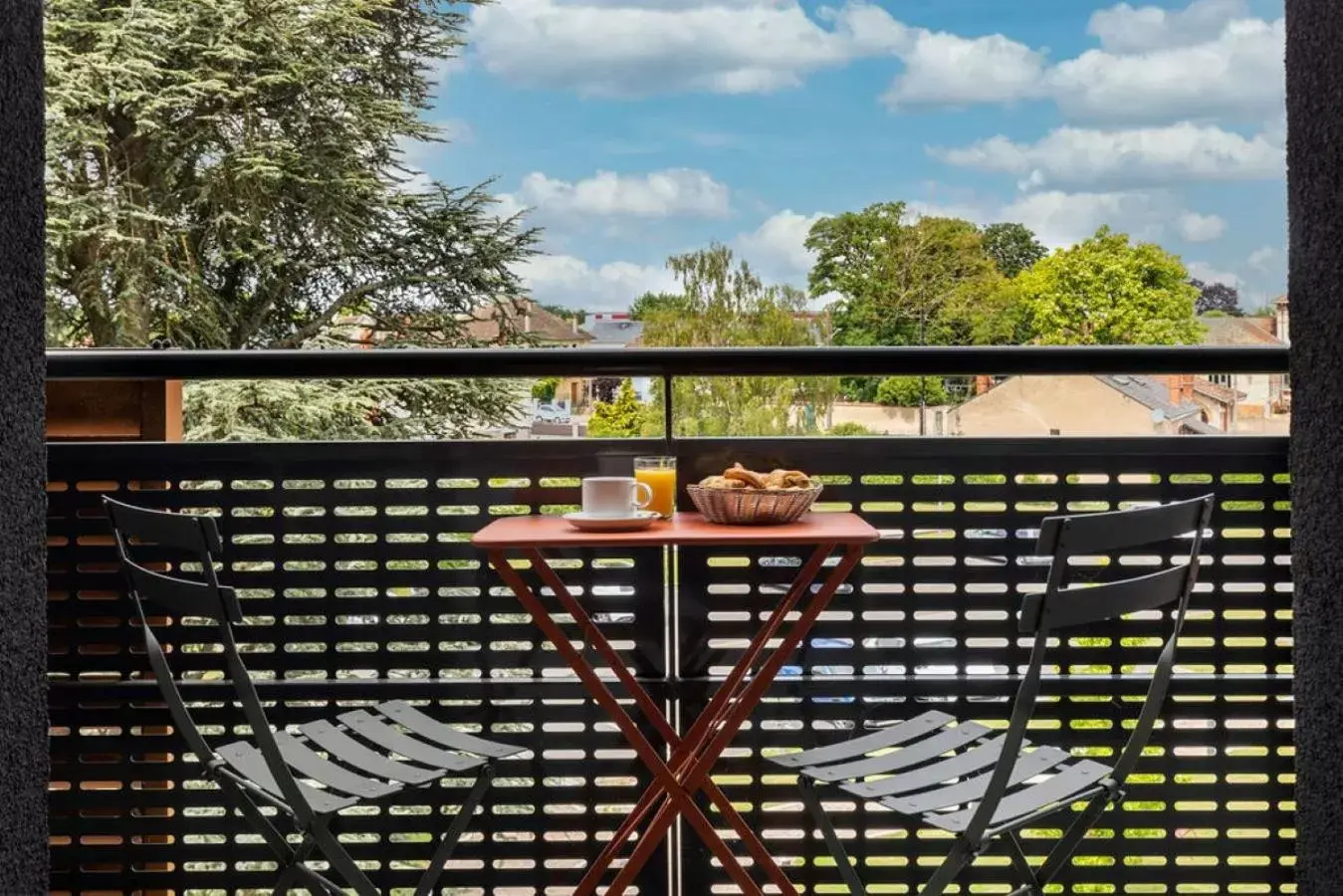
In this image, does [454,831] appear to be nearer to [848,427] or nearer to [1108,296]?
[848,427]

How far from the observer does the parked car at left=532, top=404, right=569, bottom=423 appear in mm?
20048

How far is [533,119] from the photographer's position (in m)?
33.3

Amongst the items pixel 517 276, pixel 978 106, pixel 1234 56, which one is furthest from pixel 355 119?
pixel 1234 56

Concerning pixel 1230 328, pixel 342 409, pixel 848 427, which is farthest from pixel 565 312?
pixel 1230 328

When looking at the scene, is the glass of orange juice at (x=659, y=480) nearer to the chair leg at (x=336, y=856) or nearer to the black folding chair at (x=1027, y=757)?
the black folding chair at (x=1027, y=757)

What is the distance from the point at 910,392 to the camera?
2500 cm

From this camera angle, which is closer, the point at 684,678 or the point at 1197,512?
the point at 1197,512

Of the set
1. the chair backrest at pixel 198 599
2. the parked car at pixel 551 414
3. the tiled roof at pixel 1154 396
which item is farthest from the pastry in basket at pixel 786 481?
the tiled roof at pixel 1154 396

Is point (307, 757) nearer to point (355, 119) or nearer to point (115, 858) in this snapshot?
point (115, 858)

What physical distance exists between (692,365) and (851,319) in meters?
28.4

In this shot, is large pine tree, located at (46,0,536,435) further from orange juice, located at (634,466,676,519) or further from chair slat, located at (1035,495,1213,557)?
chair slat, located at (1035,495,1213,557)

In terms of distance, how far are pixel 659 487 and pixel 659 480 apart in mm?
10

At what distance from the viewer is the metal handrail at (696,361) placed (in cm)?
193

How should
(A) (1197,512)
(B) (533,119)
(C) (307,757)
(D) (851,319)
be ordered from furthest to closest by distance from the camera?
1. (B) (533,119)
2. (D) (851,319)
3. (C) (307,757)
4. (A) (1197,512)
